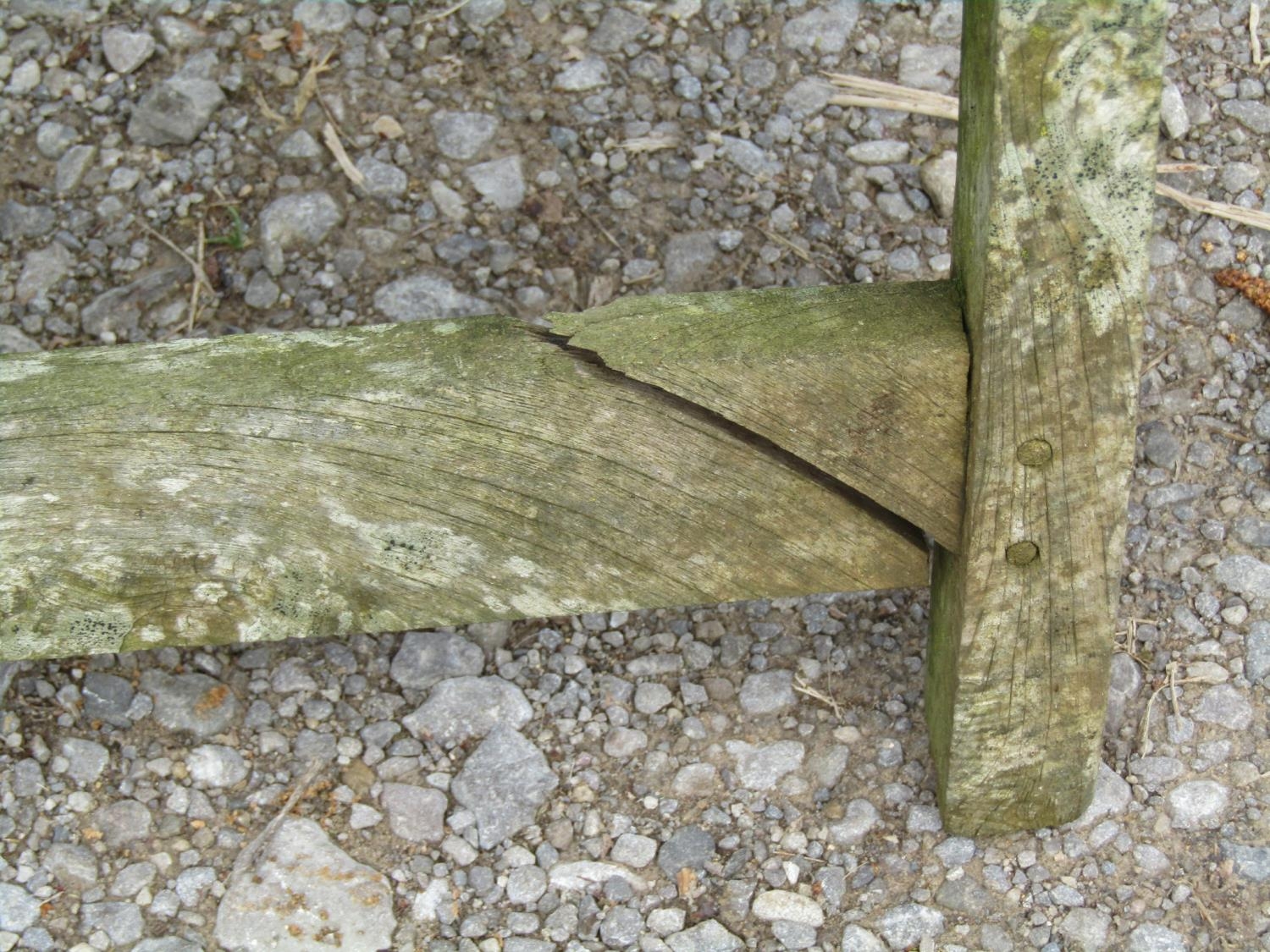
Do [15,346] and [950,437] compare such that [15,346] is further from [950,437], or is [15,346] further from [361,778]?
[950,437]

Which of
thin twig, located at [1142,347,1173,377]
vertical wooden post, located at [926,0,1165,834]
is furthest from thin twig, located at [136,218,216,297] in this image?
thin twig, located at [1142,347,1173,377]

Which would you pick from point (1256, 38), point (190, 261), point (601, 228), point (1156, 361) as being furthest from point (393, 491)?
point (1256, 38)

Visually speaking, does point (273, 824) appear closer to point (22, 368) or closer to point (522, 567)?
point (522, 567)

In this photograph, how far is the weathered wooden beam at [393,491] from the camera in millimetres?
1947

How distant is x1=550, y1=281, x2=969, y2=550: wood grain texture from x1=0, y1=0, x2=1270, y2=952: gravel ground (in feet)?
3.09

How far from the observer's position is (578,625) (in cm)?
289

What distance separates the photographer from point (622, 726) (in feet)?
9.02

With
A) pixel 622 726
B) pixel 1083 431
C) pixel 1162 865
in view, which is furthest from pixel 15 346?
pixel 1162 865

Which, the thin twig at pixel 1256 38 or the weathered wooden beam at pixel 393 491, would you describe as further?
the thin twig at pixel 1256 38

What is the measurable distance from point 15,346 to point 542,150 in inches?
55.6

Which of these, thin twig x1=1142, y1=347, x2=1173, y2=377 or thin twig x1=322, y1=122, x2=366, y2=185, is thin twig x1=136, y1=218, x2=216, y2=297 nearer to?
thin twig x1=322, y1=122, x2=366, y2=185

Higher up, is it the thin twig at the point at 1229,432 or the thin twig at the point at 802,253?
the thin twig at the point at 802,253

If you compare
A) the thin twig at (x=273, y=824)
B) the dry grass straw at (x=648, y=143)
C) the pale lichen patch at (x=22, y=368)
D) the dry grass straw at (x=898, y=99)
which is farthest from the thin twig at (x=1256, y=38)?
the pale lichen patch at (x=22, y=368)

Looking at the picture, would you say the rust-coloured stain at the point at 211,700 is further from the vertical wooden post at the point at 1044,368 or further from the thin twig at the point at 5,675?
the vertical wooden post at the point at 1044,368
